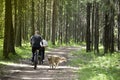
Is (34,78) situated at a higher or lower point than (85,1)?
lower

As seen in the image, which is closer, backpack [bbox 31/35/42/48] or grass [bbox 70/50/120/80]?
grass [bbox 70/50/120/80]

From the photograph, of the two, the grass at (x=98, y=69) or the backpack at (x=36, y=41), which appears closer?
the grass at (x=98, y=69)

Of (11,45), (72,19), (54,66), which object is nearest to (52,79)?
(54,66)

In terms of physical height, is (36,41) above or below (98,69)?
above

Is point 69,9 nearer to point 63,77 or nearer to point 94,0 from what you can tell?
point 94,0

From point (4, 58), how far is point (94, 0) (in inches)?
477

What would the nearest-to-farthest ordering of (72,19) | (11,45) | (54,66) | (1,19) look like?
(54,66) < (11,45) < (1,19) < (72,19)

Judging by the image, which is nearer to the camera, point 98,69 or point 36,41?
point 98,69

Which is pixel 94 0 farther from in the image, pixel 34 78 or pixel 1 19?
pixel 34 78

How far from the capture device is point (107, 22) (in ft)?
113

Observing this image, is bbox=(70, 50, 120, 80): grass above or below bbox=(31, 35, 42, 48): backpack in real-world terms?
below

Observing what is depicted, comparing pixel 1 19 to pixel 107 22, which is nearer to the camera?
pixel 107 22

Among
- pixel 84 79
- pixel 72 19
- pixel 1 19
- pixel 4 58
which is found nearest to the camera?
pixel 84 79

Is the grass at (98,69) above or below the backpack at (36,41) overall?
below
